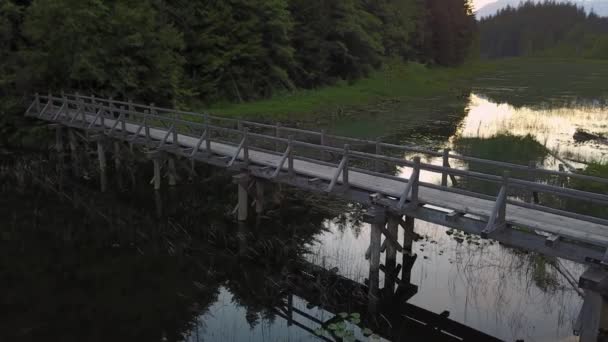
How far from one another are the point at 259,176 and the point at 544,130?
2008 cm

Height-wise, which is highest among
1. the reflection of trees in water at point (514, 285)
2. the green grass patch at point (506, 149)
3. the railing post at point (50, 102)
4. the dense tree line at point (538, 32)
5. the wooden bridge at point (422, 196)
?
the dense tree line at point (538, 32)

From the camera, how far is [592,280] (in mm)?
7348

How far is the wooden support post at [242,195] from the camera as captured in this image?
1418 centimetres

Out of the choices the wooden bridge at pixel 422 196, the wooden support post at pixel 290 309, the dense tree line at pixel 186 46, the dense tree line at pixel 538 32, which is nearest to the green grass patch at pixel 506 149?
the wooden bridge at pixel 422 196

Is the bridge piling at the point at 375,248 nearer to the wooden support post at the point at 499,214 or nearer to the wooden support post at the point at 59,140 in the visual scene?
the wooden support post at the point at 499,214

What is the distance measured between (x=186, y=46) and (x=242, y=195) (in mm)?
22927

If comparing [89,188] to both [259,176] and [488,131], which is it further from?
[488,131]

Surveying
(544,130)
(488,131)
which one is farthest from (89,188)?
(544,130)

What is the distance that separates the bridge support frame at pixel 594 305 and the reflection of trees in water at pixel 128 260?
5635 millimetres

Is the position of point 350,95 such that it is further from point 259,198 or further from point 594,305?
point 594,305

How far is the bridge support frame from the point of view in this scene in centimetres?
735

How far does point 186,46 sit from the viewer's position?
3453cm

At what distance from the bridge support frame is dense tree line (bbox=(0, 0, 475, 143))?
74.2 feet

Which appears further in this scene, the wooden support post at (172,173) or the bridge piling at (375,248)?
the wooden support post at (172,173)
